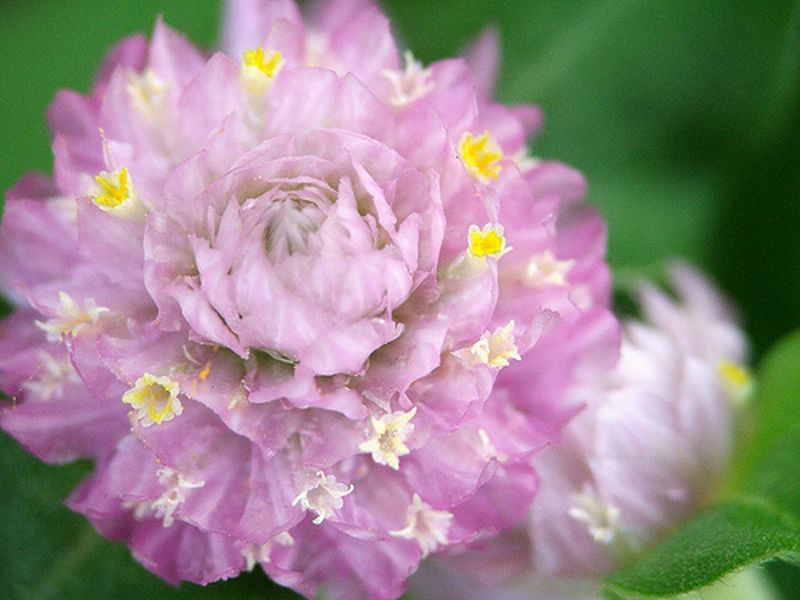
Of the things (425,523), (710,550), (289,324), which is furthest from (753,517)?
(289,324)

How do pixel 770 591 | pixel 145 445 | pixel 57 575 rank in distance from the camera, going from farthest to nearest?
pixel 770 591 < pixel 57 575 < pixel 145 445

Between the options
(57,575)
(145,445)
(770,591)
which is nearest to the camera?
(145,445)

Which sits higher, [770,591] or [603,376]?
[603,376]

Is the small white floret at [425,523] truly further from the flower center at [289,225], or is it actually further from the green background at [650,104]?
the green background at [650,104]

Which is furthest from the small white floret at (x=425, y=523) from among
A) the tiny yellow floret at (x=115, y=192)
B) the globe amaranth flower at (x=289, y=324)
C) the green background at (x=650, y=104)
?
the green background at (x=650, y=104)

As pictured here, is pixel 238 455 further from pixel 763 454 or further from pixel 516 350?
pixel 763 454

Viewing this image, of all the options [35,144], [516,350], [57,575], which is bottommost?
[57,575]

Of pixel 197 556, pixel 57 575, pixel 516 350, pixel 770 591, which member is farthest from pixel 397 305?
pixel 770 591

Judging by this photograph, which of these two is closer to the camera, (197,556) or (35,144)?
(197,556)
